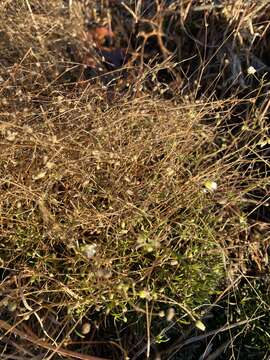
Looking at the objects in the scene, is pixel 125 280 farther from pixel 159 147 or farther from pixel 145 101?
pixel 145 101

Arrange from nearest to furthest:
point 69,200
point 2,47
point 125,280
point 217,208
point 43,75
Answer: point 125,280 < point 69,200 < point 217,208 < point 43,75 < point 2,47

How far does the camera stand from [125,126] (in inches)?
63.5

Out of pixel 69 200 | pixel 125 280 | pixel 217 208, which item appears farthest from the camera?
pixel 217 208

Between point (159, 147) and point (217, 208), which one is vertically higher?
point (159, 147)

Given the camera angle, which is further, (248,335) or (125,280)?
(248,335)

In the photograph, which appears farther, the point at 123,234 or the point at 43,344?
the point at 123,234

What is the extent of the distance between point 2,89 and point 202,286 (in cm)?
77

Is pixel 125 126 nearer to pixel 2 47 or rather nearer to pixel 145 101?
pixel 145 101

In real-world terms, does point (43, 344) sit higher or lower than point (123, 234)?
lower

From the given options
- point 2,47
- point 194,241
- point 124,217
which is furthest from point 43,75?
point 194,241

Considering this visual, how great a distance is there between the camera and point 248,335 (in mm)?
1527

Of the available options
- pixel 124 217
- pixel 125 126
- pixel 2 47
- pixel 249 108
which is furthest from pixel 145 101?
pixel 2 47

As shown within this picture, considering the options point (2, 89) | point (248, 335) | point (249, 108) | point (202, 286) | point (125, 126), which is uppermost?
point (2, 89)

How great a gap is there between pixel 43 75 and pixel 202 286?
0.84 metres
